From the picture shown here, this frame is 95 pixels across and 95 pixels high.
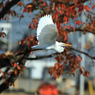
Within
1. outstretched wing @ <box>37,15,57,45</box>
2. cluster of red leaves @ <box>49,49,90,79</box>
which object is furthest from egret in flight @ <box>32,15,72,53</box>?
cluster of red leaves @ <box>49,49,90,79</box>

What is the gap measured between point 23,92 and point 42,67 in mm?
1449

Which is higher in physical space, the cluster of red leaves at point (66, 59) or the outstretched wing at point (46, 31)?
the outstretched wing at point (46, 31)

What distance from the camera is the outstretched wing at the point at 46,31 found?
8.54 ft

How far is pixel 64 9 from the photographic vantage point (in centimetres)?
356

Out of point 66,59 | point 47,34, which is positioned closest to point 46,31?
point 47,34

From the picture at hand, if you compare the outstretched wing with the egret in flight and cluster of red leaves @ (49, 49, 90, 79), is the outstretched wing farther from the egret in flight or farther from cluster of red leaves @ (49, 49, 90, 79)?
cluster of red leaves @ (49, 49, 90, 79)

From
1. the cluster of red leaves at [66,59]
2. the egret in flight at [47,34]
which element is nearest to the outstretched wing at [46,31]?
the egret in flight at [47,34]

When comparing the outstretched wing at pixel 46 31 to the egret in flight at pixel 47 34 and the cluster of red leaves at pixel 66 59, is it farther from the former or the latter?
the cluster of red leaves at pixel 66 59

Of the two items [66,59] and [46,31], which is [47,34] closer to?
[46,31]

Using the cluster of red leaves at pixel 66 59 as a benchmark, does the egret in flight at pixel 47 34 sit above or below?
above

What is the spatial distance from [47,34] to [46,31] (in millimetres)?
49

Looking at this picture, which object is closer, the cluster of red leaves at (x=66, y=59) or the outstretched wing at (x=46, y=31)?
the outstretched wing at (x=46, y=31)

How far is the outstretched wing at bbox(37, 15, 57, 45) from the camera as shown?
260 cm

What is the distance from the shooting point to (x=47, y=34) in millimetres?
2705
